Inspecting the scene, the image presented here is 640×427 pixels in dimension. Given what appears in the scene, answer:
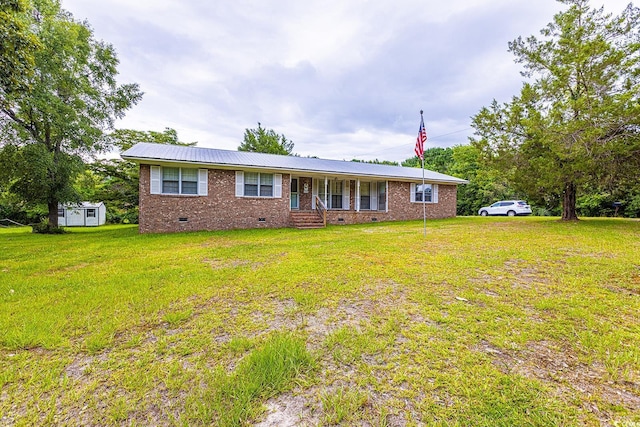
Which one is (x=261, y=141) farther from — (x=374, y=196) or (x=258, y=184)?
(x=258, y=184)

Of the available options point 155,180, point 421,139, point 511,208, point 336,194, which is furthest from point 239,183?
point 511,208

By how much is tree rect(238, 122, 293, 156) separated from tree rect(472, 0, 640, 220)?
22809mm

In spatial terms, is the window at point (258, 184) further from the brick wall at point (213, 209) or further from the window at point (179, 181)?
the window at point (179, 181)

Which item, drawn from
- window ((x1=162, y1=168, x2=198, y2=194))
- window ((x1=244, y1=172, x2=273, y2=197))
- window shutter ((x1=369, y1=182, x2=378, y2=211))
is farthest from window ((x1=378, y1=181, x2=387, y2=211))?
window ((x1=162, y1=168, x2=198, y2=194))

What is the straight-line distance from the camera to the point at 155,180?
1115 cm

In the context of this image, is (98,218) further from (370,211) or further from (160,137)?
(370,211)

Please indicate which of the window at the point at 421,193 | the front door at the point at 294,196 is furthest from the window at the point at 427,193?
the front door at the point at 294,196

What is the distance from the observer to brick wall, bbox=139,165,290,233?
11.1m

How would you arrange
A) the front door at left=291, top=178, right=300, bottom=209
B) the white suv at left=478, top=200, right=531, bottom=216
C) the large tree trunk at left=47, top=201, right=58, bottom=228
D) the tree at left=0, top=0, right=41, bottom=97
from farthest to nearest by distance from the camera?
the white suv at left=478, top=200, right=531, bottom=216, the front door at left=291, top=178, right=300, bottom=209, the large tree trunk at left=47, top=201, right=58, bottom=228, the tree at left=0, top=0, right=41, bottom=97

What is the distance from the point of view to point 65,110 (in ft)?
41.7

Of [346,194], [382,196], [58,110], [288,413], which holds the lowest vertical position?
[288,413]

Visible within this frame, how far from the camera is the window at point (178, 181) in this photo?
1118 cm

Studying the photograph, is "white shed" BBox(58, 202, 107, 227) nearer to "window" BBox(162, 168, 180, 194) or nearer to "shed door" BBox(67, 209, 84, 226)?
"shed door" BBox(67, 209, 84, 226)

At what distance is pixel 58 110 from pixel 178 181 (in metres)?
7.06
